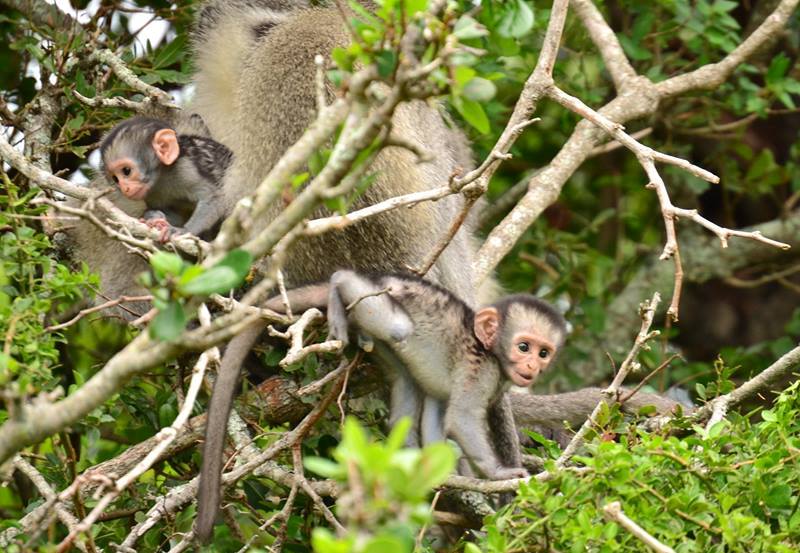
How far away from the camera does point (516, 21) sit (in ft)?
10.4

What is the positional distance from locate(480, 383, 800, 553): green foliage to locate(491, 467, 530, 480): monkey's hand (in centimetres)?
50

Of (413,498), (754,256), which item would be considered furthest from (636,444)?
(754,256)

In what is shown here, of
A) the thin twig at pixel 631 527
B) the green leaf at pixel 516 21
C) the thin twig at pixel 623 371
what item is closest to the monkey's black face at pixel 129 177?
the green leaf at pixel 516 21

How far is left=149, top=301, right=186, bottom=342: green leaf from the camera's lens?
216 centimetres

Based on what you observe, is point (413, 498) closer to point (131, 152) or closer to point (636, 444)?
point (636, 444)

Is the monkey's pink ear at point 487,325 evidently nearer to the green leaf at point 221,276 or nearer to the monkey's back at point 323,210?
the monkey's back at point 323,210

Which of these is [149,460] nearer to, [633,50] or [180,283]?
[180,283]

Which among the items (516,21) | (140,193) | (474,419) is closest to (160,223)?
(140,193)

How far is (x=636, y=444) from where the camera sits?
10.3 ft

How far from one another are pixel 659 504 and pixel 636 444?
34cm

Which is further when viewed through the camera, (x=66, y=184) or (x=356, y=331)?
(x=356, y=331)

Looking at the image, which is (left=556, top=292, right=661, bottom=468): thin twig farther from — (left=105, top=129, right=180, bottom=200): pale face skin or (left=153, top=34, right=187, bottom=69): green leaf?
(left=153, top=34, right=187, bottom=69): green leaf

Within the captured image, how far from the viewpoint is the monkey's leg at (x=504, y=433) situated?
3859 millimetres

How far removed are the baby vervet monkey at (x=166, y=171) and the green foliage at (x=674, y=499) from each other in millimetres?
1758
